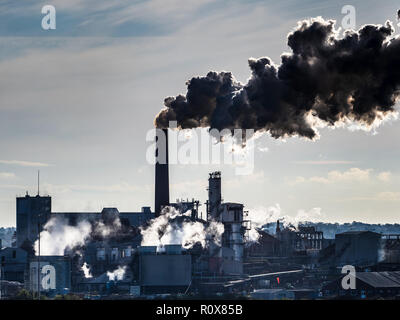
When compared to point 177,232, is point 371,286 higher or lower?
lower

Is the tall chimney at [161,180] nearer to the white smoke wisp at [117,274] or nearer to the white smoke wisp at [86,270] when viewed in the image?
the white smoke wisp at [117,274]

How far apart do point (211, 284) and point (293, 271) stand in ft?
84.0

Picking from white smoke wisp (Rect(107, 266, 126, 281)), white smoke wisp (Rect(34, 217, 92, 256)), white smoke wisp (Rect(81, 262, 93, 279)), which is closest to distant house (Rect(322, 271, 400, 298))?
white smoke wisp (Rect(107, 266, 126, 281))

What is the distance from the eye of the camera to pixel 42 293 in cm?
10512

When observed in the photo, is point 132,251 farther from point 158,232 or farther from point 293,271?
point 293,271

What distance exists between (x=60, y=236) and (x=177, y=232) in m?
24.6

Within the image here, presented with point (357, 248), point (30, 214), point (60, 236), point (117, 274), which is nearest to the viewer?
point (117, 274)

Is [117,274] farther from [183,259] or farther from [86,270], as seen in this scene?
[183,259]

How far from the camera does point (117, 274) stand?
11250cm

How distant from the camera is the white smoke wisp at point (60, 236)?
431 feet

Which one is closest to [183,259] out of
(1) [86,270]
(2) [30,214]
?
(1) [86,270]
